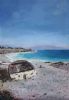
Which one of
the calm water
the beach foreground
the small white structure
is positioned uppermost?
the calm water

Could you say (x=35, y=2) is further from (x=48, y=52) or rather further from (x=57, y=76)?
(x=57, y=76)

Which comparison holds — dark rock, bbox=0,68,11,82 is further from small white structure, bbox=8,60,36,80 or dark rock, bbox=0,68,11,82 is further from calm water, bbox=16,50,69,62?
calm water, bbox=16,50,69,62

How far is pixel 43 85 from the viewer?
2590 millimetres

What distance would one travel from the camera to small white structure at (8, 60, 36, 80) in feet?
8.68

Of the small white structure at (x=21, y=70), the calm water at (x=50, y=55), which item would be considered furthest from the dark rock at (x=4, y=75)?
the calm water at (x=50, y=55)

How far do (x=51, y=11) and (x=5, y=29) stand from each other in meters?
0.49

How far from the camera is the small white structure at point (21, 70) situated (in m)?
2.64

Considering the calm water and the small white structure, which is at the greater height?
the calm water

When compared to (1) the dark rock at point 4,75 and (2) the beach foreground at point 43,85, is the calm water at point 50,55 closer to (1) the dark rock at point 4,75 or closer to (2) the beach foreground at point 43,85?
(2) the beach foreground at point 43,85

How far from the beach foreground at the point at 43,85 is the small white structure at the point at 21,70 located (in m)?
0.04

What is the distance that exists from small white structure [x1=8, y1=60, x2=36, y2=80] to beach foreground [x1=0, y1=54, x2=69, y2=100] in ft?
0.13

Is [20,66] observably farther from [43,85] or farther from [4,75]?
[43,85]

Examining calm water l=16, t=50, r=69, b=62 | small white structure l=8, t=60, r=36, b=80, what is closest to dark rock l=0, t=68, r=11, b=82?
small white structure l=8, t=60, r=36, b=80

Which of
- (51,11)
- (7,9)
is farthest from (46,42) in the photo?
(7,9)
